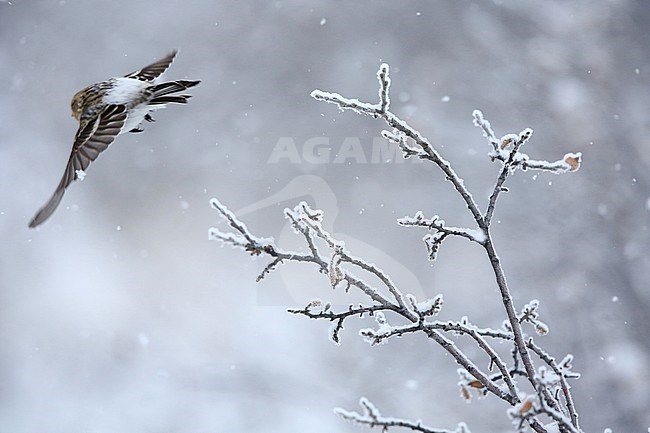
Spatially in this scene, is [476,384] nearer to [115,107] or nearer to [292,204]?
[115,107]

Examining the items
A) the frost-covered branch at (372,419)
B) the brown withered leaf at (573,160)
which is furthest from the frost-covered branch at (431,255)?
the frost-covered branch at (372,419)

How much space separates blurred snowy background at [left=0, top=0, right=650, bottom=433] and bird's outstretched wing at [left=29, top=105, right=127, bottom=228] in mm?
2723

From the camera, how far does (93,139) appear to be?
4.82ft

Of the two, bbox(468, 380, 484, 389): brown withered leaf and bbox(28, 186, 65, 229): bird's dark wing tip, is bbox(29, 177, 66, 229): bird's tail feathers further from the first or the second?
bbox(468, 380, 484, 389): brown withered leaf

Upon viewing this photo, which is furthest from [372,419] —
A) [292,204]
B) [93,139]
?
[292,204]

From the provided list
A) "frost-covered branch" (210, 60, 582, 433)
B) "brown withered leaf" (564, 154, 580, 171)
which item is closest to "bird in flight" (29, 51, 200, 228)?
"frost-covered branch" (210, 60, 582, 433)

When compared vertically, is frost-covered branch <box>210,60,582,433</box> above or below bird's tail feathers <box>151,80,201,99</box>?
above

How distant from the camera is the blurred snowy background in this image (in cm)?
408

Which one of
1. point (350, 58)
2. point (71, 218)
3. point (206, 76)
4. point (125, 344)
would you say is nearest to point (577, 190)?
point (350, 58)

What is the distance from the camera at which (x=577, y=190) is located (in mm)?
4574

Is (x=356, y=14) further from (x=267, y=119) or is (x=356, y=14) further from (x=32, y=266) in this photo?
(x=32, y=266)

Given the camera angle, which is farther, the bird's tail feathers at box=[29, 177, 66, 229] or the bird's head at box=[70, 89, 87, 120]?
the bird's head at box=[70, 89, 87, 120]

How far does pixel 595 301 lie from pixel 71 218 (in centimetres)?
363

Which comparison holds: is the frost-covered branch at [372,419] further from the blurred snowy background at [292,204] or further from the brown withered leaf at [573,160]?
the blurred snowy background at [292,204]
